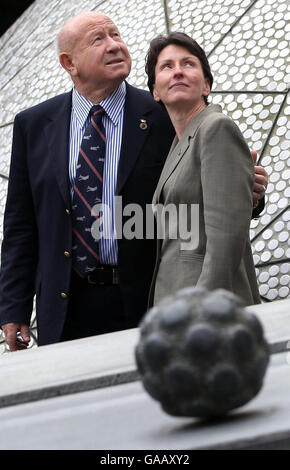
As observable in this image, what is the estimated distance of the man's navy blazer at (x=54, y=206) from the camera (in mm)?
3672

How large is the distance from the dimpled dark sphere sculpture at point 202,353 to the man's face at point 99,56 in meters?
2.18

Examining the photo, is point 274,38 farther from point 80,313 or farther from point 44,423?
point 44,423

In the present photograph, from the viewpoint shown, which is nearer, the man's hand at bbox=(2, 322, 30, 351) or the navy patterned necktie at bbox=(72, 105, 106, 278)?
the navy patterned necktie at bbox=(72, 105, 106, 278)

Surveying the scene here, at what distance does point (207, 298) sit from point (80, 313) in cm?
208

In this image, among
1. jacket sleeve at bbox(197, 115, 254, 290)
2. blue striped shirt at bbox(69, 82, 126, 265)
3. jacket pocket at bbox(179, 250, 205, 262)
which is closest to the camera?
jacket sleeve at bbox(197, 115, 254, 290)

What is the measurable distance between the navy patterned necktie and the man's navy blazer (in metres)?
0.03

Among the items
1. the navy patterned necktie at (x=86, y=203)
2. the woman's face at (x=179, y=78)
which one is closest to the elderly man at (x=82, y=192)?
the navy patterned necktie at (x=86, y=203)

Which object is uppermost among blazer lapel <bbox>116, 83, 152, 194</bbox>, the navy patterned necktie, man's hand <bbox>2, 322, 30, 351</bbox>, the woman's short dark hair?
the woman's short dark hair

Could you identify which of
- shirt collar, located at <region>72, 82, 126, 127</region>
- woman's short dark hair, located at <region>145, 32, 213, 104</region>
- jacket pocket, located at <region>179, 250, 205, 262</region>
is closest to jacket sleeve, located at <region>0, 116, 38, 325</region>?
shirt collar, located at <region>72, 82, 126, 127</region>

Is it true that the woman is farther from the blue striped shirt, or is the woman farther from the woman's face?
the blue striped shirt

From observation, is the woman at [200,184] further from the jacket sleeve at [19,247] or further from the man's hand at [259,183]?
the jacket sleeve at [19,247]

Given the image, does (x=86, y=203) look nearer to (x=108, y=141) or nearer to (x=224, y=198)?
(x=108, y=141)

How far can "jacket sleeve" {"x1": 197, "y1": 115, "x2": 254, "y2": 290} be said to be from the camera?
9.99 ft

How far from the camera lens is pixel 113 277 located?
366 cm
